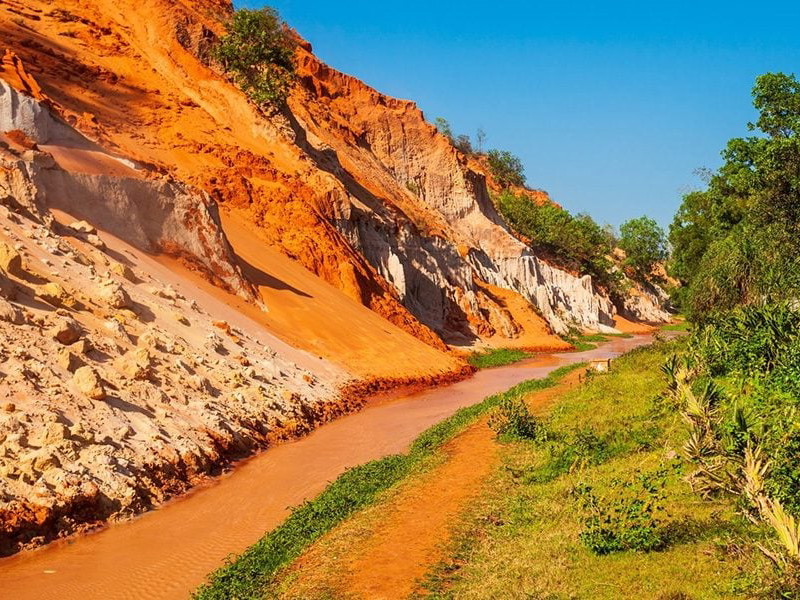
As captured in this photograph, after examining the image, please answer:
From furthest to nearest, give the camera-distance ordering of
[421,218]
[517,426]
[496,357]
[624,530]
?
[421,218], [496,357], [517,426], [624,530]

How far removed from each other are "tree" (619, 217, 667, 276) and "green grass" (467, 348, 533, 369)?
61.0 meters

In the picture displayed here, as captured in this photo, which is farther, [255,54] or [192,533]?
[255,54]

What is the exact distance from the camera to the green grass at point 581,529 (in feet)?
22.7

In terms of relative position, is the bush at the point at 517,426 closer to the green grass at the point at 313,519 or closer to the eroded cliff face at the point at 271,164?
the green grass at the point at 313,519

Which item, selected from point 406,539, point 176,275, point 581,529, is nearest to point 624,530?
point 581,529

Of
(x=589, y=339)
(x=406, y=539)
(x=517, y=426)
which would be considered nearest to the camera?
(x=406, y=539)

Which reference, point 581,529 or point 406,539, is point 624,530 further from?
point 406,539

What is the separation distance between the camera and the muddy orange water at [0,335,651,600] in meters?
9.24

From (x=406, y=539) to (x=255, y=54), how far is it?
42.1 metres

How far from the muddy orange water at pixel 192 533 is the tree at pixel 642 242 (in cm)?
8681

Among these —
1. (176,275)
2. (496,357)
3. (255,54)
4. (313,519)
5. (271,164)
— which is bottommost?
(313,519)

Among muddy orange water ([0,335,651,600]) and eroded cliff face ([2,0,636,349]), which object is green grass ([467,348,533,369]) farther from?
muddy orange water ([0,335,651,600])

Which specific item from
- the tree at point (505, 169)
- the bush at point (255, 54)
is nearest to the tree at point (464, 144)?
the tree at point (505, 169)

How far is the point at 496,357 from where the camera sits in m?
39.8
